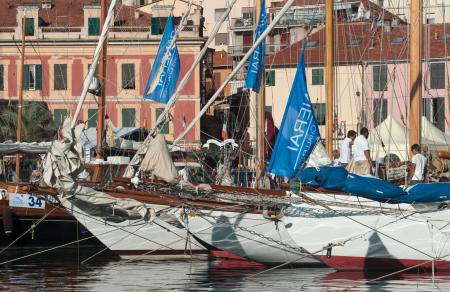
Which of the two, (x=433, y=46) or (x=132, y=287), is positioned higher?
(x=433, y=46)

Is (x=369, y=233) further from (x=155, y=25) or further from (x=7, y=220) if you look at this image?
(x=155, y=25)

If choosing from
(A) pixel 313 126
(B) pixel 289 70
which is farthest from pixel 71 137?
(B) pixel 289 70

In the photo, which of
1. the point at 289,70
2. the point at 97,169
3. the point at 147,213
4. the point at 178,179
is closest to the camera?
the point at 147,213

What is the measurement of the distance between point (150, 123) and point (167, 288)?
2234 inches

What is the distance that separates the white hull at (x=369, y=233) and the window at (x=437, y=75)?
182 ft

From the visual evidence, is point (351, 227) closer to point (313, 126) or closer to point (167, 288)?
point (313, 126)

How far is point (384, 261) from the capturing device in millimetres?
36688

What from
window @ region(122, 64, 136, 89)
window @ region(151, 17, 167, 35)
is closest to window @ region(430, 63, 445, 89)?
window @ region(151, 17, 167, 35)

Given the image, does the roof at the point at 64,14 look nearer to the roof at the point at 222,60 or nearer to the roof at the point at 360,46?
the roof at the point at 360,46

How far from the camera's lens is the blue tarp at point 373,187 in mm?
34531

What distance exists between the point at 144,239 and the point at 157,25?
163 ft

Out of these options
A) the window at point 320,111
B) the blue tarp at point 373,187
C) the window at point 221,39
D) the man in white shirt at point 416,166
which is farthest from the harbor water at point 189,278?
the window at point 221,39

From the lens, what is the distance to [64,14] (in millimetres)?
97000

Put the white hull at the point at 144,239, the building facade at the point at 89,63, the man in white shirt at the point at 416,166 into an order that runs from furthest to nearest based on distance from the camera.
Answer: the building facade at the point at 89,63, the white hull at the point at 144,239, the man in white shirt at the point at 416,166
